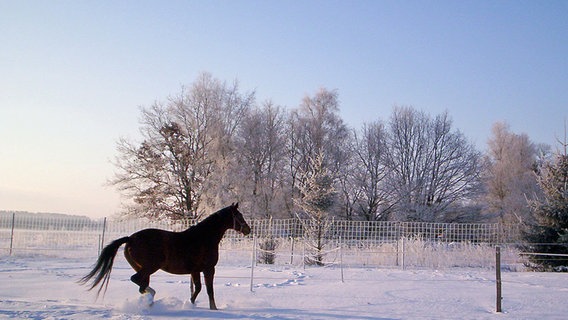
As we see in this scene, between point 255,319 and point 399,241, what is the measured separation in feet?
40.4

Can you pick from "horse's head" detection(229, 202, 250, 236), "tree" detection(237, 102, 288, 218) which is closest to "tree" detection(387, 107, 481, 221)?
"tree" detection(237, 102, 288, 218)

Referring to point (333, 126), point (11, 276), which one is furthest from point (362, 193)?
point (11, 276)

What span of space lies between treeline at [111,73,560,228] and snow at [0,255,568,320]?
15292 mm

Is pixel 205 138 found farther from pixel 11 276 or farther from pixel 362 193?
pixel 11 276

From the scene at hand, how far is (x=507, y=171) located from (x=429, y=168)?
8378 millimetres

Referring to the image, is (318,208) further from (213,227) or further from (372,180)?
(372,180)

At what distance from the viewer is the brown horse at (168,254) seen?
7516mm

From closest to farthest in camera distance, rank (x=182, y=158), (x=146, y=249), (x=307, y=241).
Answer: (x=146, y=249), (x=307, y=241), (x=182, y=158)

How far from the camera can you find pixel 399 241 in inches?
715

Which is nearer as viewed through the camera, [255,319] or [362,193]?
[255,319]

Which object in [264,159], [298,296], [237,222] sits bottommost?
[298,296]

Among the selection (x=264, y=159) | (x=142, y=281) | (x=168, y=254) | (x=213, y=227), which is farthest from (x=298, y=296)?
(x=264, y=159)

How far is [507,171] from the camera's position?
40625 mm

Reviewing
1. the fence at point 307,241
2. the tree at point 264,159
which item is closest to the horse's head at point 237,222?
the fence at point 307,241
